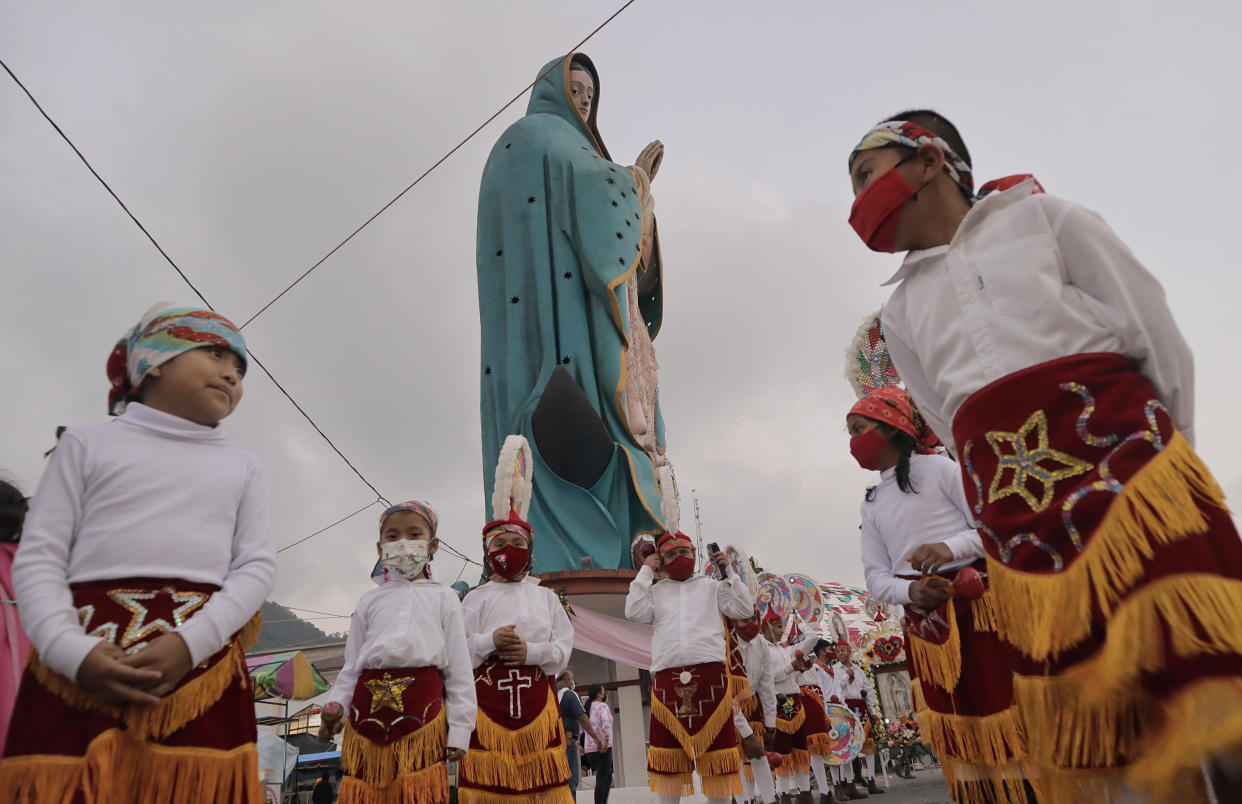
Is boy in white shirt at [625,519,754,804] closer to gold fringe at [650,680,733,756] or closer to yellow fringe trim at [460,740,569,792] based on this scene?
gold fringe at [650,680,733,756]

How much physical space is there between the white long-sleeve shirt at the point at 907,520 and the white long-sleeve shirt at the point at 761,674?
3.14 meters

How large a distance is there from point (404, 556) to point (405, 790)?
89 centimetres

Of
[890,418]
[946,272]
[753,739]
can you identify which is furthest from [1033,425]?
[753,739]

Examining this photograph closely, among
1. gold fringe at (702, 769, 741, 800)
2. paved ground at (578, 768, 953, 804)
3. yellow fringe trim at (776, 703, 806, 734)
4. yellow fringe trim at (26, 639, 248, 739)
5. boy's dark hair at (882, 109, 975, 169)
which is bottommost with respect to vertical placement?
paved ground at (578, 768, 953, 804)

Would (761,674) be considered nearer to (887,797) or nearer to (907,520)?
(887,797)

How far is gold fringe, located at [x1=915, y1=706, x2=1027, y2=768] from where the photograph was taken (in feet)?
6.89

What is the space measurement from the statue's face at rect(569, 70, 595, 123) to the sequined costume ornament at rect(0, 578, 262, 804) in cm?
1282

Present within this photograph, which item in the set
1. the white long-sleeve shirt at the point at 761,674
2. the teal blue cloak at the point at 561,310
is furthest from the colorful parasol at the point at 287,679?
the white long-sleeve shirt at the point at 761,674

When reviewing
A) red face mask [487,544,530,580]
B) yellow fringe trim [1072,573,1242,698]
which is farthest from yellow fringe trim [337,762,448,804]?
yellow fringe trim [1072,573,1242,698]

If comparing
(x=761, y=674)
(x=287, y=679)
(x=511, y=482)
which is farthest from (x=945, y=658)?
(x=287, y=679)

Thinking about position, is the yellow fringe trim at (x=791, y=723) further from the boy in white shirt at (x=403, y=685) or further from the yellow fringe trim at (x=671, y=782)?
the boy in white shirt at (x=403, y=685)

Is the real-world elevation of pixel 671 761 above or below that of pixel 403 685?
below

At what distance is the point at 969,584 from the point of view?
223 cm

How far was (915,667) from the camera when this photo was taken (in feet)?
8.34
